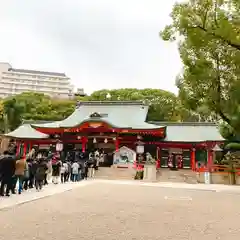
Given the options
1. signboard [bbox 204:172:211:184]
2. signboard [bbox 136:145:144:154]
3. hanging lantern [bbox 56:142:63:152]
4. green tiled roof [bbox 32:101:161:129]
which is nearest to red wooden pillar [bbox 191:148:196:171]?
signboard [bbox 136:145:144:154]

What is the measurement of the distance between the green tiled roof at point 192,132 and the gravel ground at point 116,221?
1918 centimetres

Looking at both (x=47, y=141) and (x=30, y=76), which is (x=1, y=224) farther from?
(x=30, y=76)

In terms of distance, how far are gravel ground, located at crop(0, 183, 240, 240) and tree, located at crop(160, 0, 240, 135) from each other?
4758mm

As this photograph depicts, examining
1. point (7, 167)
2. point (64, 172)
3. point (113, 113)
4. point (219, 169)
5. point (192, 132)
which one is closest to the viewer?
point (7, 167)

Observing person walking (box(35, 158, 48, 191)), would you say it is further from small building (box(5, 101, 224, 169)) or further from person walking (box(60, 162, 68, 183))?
small building (box(5, 101, 224, 169))

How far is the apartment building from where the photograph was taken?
107 m

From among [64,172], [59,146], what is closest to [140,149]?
[59,146]

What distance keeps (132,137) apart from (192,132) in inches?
235

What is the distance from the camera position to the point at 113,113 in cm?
3506

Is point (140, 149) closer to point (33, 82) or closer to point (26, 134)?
point (26, 134)

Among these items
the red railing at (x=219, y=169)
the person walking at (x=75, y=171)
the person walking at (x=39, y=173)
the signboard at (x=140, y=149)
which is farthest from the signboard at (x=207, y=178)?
the person walking at (x=39, y=173)

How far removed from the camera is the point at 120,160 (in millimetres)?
28078

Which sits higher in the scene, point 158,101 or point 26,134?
point 158,101

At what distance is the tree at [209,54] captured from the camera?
11.3 meters
